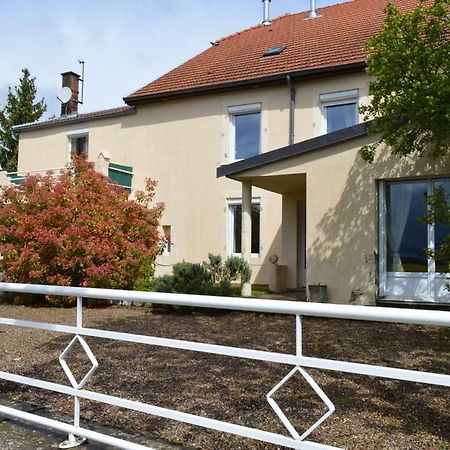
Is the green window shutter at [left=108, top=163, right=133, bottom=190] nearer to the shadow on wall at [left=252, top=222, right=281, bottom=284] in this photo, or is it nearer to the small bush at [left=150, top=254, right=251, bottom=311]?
the shadow on wall at [left=252, top=222, right=281, bottom=284]

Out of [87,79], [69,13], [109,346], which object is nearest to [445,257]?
[109,346]

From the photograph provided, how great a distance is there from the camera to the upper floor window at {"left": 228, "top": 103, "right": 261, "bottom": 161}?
15.9 meters

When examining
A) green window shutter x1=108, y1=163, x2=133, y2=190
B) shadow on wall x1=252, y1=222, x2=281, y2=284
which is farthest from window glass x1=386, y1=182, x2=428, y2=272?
green window shutter x1=108, y1=163, x2=133, y2=190

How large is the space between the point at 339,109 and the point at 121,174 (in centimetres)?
721

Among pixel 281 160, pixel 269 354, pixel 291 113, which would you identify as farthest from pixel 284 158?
pixel 269 354

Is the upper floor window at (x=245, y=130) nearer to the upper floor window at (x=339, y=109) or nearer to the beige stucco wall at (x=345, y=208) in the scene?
the upper floor window at (x=339, y=109)

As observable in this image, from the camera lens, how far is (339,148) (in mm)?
10711

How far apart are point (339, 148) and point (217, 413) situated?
766 centimetres

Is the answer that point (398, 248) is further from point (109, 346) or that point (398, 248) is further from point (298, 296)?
point (109, 346)

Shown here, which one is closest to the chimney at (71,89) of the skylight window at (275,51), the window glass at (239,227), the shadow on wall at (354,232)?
the skylight window at (275,51)

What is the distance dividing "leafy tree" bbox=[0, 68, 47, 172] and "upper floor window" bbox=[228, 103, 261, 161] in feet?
61.1

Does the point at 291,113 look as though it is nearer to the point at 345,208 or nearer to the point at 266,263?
the point at 266,263

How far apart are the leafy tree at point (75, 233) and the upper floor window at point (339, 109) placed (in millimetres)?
6000

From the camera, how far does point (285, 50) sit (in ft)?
54.9
